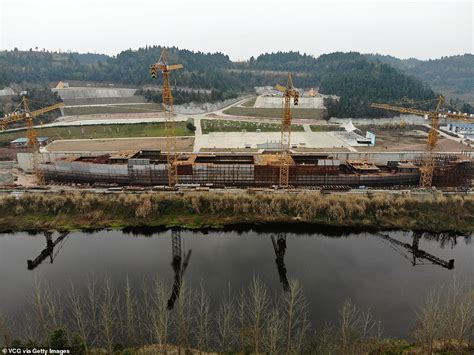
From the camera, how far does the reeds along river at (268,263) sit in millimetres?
20703

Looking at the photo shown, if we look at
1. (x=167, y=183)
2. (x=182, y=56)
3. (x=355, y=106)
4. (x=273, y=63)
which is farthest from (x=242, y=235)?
(x=273, y=63)

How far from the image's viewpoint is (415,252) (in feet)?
87.4

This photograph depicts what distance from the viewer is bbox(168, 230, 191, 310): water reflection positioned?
2093 cm

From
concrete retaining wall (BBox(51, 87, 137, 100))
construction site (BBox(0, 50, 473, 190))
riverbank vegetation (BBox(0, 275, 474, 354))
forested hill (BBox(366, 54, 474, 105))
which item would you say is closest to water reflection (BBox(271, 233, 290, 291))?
riverbank vegetation (BBox(0, 275, 474, 354))

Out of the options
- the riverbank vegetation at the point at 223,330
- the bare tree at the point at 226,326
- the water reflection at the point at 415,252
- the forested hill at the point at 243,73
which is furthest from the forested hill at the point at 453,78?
the bare tree at the point at 226,326

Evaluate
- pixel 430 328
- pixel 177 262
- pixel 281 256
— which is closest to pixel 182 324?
pixel 177 262

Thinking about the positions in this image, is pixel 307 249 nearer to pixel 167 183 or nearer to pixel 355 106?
pixel 167 183

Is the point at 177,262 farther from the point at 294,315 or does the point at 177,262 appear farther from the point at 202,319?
the point at 294,315

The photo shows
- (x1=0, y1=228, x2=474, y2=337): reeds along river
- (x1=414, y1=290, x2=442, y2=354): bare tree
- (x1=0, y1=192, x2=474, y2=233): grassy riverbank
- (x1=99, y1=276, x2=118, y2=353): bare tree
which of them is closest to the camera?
(x1=99, y1=276, x2=118, y2=353): bare tree

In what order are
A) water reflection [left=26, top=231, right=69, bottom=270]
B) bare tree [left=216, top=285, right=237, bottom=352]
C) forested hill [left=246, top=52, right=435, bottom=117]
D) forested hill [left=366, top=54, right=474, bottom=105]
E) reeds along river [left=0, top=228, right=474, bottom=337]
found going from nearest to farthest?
bare tree [left=216, top=285, right=237, bottom=352] < reeds along river [left=0, top=228, right=474, bottom=337] < water reflection [left=26, top=231, right=69, bottom=270] < forested hill [left=246, top=52, right=435, bottom=117] < forested hill [left=366, top=54, right=474, bottom=105]

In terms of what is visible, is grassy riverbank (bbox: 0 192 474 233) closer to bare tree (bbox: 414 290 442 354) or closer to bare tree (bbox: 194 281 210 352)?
bare tree (bbox: 194 281 210 352)

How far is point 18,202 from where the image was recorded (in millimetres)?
31453

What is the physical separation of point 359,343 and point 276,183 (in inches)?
887

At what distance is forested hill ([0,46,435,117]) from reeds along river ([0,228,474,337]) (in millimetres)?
54121
